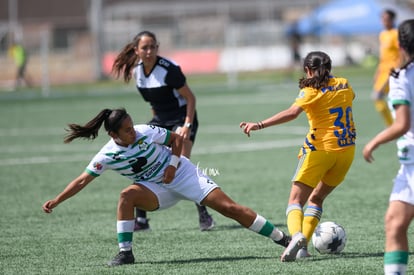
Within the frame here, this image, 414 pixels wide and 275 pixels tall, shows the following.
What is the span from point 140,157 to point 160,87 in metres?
2.07

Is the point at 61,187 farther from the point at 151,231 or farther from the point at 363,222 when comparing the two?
the point at 363,222

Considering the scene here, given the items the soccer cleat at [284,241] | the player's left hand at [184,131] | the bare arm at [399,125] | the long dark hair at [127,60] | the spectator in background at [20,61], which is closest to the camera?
the bare arm at [399,125]

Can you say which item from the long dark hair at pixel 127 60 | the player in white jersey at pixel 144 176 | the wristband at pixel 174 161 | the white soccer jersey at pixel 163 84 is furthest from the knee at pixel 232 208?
the long dark hair at pixel 127 60

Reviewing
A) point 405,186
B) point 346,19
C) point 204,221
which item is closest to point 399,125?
point 405,186

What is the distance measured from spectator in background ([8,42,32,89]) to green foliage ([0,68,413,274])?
45.4 feet

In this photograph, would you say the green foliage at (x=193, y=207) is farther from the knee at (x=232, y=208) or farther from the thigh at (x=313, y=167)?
the thigh at (x=313, y=167)

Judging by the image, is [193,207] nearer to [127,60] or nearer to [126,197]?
[127,60]

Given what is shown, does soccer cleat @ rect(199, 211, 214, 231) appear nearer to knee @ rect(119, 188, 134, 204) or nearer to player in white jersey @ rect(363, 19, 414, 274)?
knee @ rect(119, 188, 134, 204)

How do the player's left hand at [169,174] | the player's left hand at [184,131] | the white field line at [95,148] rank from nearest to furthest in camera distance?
1. the player's left hand at [169,174]
2. the player's left hand at [184,131]
3. the white field line at [95,148]

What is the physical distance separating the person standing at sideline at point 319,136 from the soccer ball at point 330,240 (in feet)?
0.44

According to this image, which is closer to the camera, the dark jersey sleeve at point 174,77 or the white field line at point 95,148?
the dark jersey sleeve at point 174,77

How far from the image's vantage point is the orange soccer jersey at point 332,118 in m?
7.37

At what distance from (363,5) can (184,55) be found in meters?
8.96

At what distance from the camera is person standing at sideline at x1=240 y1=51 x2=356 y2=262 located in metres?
7.33
